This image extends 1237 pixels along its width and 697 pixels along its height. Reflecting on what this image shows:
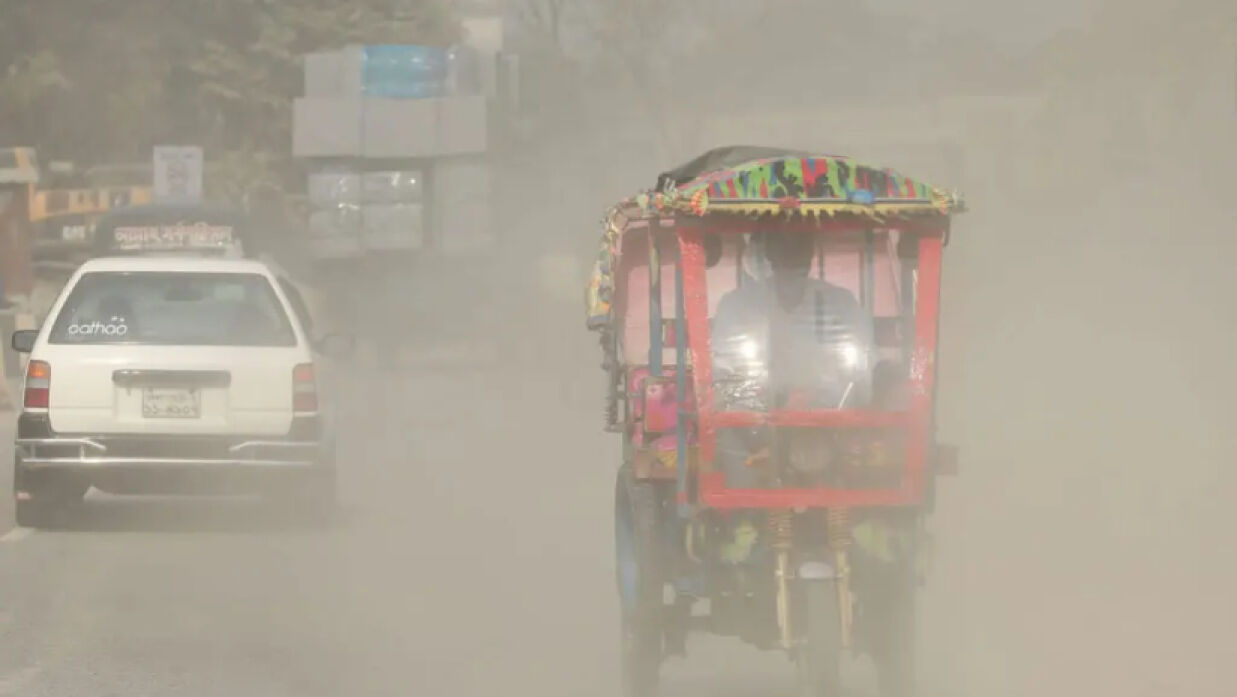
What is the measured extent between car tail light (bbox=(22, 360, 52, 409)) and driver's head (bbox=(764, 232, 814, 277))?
296 inches

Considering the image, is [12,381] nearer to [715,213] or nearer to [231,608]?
[231,608]

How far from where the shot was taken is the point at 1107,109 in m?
46.4

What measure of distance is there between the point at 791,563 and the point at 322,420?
7.73 meters

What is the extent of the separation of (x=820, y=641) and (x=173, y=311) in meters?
8.49

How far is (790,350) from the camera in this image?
8195 millimetres

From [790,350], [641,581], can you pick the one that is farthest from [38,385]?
[790,350]

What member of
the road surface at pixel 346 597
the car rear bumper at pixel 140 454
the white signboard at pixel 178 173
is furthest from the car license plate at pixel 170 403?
the white signboard at pixel 178 173

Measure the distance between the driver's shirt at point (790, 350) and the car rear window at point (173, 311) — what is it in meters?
7.17

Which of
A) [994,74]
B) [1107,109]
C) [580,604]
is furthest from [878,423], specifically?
[994,74]

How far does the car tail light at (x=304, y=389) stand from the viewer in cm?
1484

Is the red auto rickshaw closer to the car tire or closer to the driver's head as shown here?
the driver's head

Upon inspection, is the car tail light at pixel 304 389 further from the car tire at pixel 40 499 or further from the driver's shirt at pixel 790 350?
the driver's shirt at pixel 790 350

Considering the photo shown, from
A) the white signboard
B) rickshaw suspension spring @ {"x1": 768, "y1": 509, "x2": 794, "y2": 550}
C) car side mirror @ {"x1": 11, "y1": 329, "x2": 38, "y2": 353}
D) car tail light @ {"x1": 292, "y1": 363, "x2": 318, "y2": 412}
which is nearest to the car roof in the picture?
car side mirror @ {"x1": 11, "y1": 329, "x2": 38, "y2": 353}

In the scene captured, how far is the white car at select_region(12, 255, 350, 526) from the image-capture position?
14578mm
